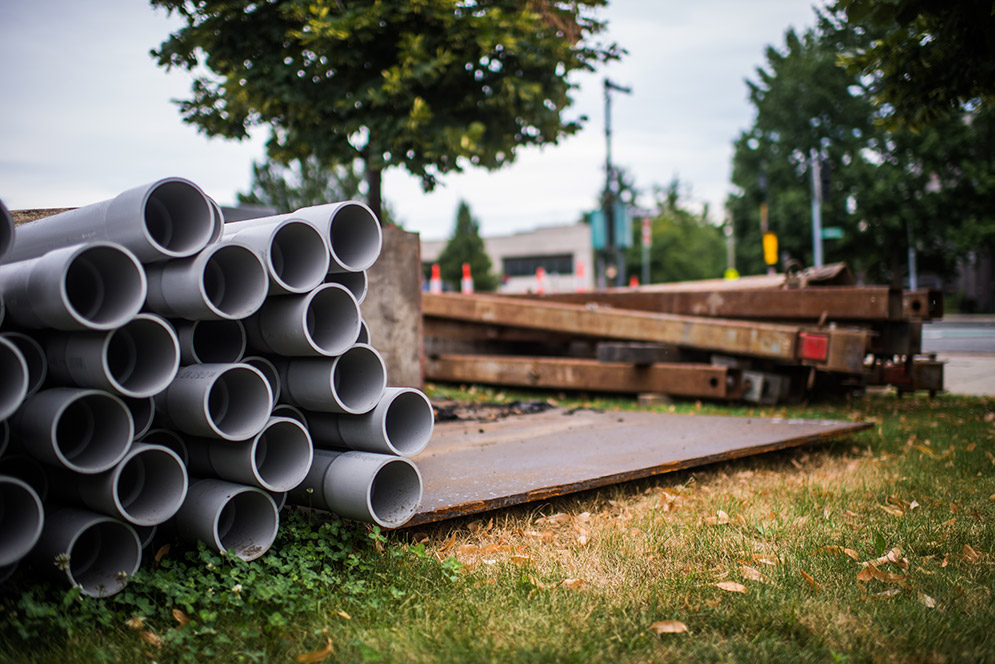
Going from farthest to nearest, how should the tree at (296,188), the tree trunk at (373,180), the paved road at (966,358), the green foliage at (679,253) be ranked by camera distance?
the green foliage at (679,253) → the tree at (296,188) → the paved road at (966,358) → the tree trunk at (373,180)

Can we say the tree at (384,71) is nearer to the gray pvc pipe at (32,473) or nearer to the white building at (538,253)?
the gray pvc pipe at (32,473)

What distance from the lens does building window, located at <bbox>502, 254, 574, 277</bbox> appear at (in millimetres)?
Answer: 61500

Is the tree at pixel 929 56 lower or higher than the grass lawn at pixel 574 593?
higher

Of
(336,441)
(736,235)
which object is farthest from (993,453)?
(736,235)

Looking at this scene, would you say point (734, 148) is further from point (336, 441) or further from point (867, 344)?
point (336, 441)

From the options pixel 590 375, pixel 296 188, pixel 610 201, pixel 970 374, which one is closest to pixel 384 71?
pixel 590 375

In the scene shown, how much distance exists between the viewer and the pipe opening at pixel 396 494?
2709 millimetres

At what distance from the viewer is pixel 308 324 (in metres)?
2.64

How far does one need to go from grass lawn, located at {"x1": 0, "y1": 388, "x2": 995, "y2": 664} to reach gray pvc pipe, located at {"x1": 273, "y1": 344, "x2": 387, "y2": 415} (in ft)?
1.54

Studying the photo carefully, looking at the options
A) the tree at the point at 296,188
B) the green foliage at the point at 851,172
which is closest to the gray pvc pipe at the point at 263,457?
the green foliage at the point at 851,172

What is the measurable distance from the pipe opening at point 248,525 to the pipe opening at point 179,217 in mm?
837

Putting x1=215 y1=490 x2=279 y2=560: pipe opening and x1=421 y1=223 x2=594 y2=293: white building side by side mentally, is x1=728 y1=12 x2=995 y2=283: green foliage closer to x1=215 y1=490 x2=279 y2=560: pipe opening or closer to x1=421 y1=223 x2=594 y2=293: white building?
x1=421 y1=223 x2=594 y2=293: white building

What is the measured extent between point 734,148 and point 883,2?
4286cm

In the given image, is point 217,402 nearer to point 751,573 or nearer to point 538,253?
point 751,573
